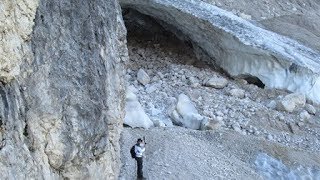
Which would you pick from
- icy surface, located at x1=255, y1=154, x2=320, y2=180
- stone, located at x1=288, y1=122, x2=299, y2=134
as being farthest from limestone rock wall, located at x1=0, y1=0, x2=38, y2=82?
stone, located at x1=288, y1=122, x2=299, y2=134

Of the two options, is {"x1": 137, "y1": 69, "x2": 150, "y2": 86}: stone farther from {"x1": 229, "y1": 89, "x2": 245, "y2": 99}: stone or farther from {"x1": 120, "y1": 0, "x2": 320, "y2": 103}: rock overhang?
{"x1": 229, "y1": 89, "x2": 245, "y2": 99}: stone

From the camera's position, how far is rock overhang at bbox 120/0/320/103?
17.6m

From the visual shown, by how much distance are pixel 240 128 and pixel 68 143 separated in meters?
8.04

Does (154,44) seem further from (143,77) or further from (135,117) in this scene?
(135,117)

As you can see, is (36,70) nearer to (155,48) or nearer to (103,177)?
(103,177)

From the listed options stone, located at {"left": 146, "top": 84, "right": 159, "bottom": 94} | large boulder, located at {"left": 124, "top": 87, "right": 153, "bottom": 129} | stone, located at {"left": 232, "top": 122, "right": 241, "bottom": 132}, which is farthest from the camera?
stone, located at {"left": 146, "top": 84, "right": 159, "bottom": 94}

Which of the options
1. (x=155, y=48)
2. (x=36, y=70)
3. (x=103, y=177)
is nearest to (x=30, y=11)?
(x=36, y=70)

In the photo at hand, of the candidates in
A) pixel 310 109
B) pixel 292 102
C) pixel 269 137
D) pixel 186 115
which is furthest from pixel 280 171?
pixel 310 109

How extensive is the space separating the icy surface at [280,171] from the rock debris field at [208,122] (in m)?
0.03

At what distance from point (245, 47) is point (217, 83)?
5.79 feet

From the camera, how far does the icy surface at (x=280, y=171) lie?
44.2ft

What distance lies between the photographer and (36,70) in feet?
28.0

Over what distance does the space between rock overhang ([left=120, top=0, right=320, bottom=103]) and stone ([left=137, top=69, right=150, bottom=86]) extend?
266 centimetres

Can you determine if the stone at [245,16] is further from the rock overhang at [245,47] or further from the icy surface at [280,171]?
the icy surface at [280,171]
